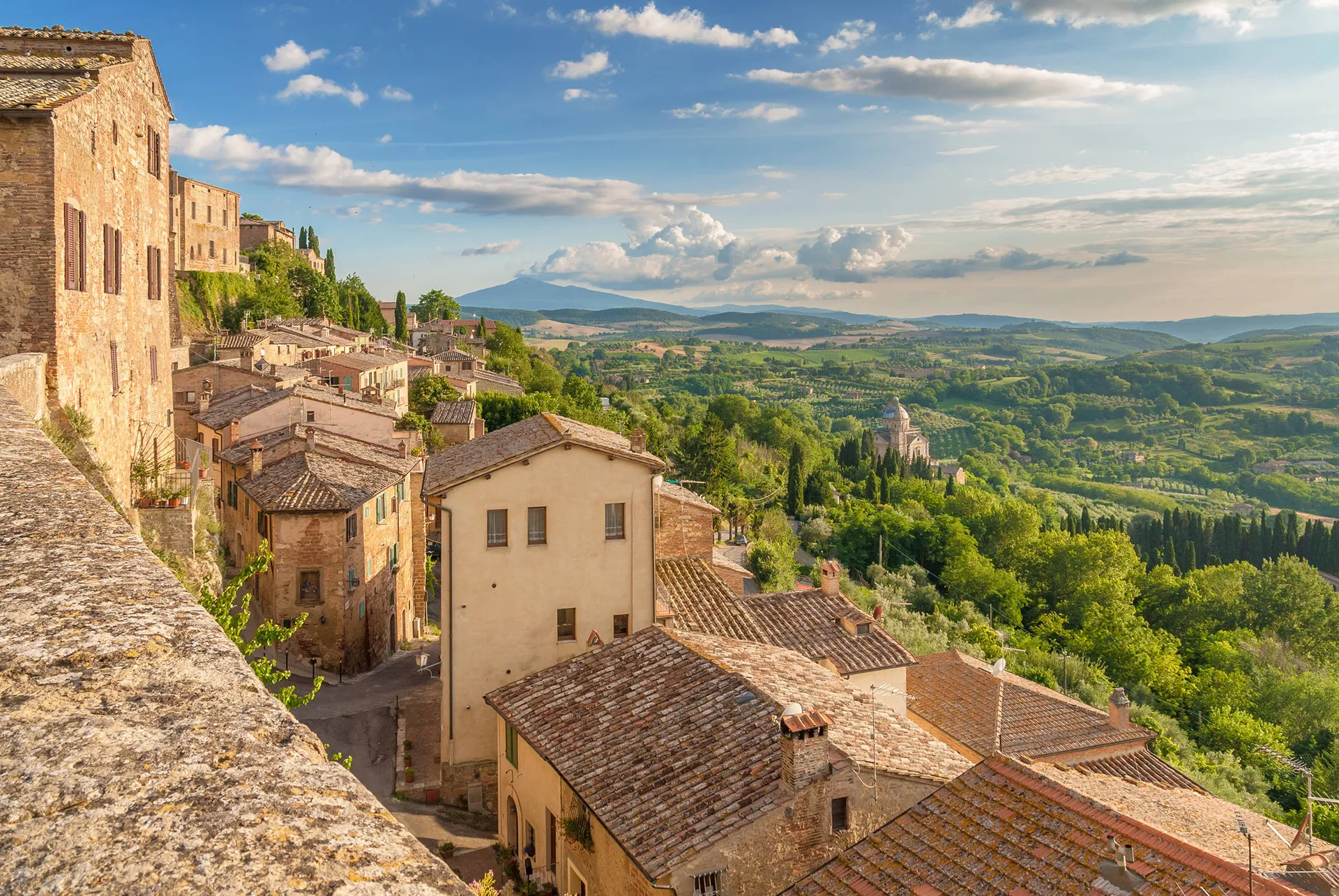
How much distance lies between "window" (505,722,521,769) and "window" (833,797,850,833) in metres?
6.80

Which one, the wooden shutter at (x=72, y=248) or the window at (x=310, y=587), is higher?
the wooden shutter at (x=72, y=248)

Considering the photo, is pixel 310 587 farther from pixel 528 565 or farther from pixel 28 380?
pixel 28 380

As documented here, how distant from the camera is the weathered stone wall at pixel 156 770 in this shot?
180 cm

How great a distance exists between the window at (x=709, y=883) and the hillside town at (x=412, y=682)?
37 millimetres

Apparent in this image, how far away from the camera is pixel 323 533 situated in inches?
1027

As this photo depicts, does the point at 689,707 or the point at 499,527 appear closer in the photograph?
the point at 689,707

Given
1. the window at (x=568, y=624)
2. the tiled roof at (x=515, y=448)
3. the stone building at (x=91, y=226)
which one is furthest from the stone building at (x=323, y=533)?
the window at (x=568, y=624)

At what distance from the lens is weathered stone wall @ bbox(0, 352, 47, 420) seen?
32.5 feet

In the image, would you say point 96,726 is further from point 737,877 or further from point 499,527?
point 499,527

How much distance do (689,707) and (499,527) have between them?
635 cm

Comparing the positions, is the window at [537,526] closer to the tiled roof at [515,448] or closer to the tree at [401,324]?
the tiled roof at [515,448]

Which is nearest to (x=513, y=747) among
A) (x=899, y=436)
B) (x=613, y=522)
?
(x=613, y=522)

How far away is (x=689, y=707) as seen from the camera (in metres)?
14.8

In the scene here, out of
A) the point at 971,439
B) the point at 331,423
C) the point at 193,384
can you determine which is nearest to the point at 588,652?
the point at 331,423
